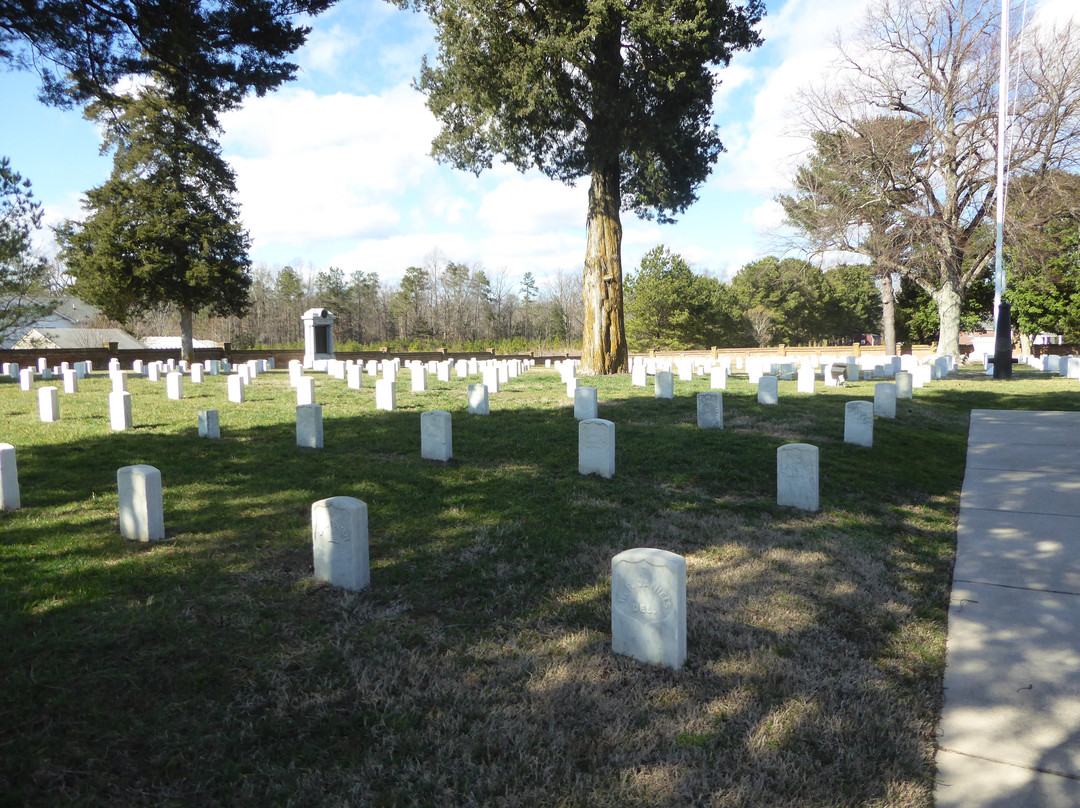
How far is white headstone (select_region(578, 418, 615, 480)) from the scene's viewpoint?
7.06m

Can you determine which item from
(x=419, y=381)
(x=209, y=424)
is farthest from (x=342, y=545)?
(x=419, y=381)

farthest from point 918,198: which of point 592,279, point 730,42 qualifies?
point 592,279

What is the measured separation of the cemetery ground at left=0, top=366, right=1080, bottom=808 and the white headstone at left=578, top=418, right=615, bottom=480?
0.22 meters

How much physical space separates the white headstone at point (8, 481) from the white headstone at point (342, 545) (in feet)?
11.4

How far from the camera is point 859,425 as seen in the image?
8695 millimetres

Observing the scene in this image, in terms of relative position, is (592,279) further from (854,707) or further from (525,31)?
(854,707)

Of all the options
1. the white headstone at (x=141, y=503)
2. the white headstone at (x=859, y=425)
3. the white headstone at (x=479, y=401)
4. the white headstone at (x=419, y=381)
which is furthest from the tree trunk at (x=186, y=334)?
the white headstone at (x=859, y=425)

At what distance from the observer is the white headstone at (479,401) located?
443 inches

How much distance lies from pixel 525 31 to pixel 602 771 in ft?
60.5

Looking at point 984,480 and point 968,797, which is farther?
point 984,480

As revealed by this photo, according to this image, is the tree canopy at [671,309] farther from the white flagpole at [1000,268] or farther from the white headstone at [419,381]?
the white headstone at [419,381]

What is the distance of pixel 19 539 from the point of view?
5.02 m

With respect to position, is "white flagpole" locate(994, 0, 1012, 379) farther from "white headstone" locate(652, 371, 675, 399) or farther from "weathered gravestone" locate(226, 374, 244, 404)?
"weathered gravestone" locate(226, 374, 244, 404)

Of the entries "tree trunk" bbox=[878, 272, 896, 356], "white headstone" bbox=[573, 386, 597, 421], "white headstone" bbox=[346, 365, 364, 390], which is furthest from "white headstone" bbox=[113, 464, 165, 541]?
"tree trunk" bbox=[878, 272, 896, 356]
